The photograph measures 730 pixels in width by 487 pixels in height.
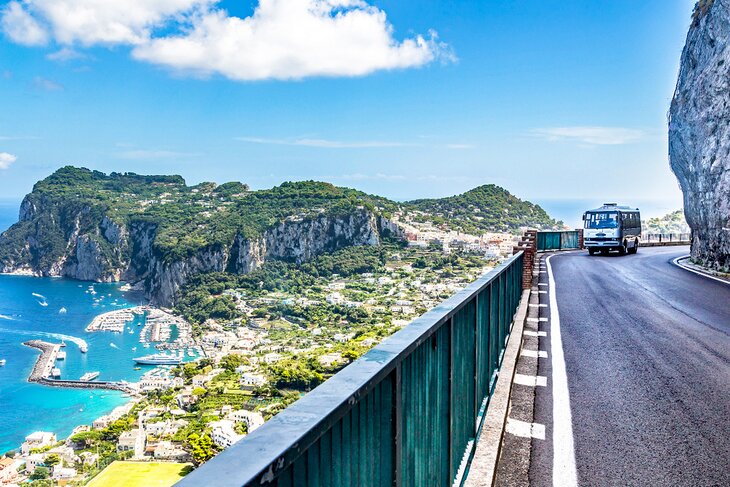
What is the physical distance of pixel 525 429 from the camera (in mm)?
5414

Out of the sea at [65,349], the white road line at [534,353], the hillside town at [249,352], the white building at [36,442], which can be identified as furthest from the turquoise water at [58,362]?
the white road line at [534,353]

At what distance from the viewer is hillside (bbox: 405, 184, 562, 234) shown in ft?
542

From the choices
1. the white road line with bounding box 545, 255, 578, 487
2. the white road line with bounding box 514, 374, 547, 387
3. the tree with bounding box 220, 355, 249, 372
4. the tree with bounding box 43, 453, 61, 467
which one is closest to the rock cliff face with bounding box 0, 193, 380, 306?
the tree with bounding box 220, 355, 249, 372

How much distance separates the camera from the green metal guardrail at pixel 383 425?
1.14 metres

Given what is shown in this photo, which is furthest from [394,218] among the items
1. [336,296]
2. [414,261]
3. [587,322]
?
[587,322]

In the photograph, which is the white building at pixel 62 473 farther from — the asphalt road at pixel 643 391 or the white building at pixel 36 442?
the asphalt road at pixel 643 391

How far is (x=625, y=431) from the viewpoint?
212 inches

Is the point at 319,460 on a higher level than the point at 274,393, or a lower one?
higher

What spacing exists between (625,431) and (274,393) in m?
49.0

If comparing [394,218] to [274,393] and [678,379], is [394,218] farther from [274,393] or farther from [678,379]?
[678,379]

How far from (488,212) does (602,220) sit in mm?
151359

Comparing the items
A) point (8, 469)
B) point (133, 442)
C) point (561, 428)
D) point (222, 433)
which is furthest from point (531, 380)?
point (8, 469)

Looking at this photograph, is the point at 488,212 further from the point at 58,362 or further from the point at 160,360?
the point at 58,362

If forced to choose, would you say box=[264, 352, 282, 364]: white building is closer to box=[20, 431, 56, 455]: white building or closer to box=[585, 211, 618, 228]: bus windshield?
box=[20, 431, 56, 455]: white building
